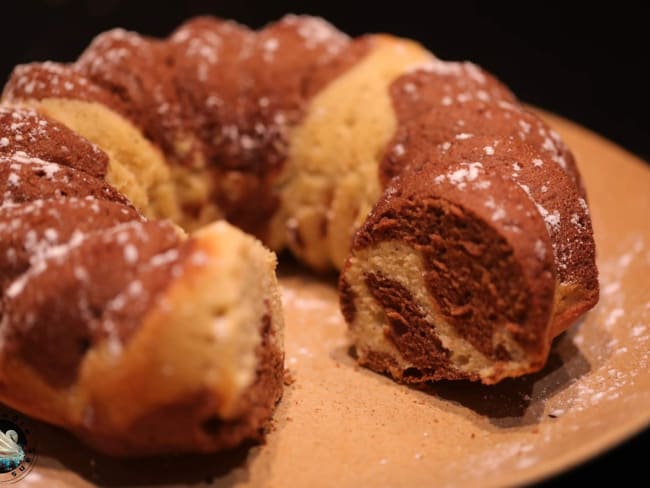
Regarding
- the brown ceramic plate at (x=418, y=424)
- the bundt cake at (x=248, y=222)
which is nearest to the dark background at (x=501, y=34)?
the bundt cake at (x=248, y=222)

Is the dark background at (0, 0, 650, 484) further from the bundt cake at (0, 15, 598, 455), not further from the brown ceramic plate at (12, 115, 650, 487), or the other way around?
the brown ceramic plate at (12, 115, 650, 487)

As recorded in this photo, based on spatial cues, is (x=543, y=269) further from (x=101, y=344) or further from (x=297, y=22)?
(x=297, y=22)

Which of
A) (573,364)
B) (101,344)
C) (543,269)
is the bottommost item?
(573,364)

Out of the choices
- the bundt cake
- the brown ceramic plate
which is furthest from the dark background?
the brown ceramic plate

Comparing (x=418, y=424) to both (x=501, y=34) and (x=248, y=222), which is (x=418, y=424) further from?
(x=501, y=34)

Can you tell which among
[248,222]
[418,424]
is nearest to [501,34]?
[248,222]

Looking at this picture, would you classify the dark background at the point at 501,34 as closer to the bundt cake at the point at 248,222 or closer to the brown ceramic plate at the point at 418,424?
the bundt cake at the point at 248,222

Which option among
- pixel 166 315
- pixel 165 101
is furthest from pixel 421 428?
pixel 165 101
